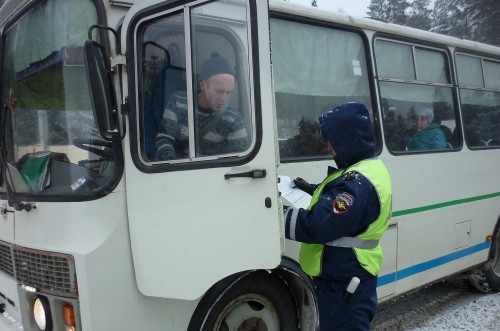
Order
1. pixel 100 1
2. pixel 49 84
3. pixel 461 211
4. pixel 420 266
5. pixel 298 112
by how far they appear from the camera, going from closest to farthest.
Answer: pixel 100 1 → pixel 49 84 → pixel 298 112 → pixel 420 266 → pixel 461 211

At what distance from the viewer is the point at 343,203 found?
2.12 meters

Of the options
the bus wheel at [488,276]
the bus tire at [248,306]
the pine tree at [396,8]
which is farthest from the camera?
the pine tree at [396,8]

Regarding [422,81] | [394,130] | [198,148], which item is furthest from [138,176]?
[422,81]

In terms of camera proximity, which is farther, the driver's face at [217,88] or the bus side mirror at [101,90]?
the driver's face at [217,88]

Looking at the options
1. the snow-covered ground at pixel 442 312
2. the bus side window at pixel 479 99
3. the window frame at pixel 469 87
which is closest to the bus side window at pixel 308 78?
the window frame at pixel 469 87

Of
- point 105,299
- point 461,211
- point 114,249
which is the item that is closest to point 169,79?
point 114,249

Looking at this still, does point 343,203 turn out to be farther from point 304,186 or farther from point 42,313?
point 42,313

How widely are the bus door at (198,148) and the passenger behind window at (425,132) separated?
7.55ft

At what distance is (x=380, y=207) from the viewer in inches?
88.4

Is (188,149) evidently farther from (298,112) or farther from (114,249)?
(298,112)

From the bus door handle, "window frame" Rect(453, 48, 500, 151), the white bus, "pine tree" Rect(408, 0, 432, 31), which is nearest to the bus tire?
the white bus

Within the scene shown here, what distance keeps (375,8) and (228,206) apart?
27.6 metres

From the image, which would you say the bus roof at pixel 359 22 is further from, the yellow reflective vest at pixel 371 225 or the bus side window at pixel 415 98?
the yellow reflective vest at pixel 371 225

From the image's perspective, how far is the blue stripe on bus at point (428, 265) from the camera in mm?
3668
